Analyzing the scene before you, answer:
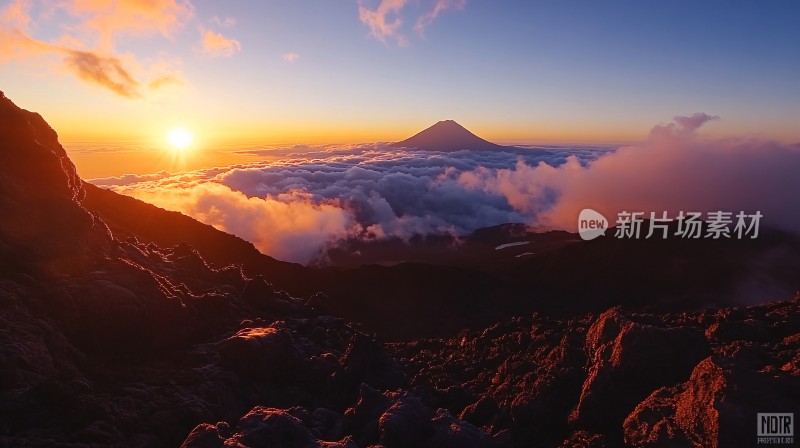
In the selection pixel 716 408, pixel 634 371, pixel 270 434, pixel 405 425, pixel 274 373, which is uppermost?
pixel 716 408

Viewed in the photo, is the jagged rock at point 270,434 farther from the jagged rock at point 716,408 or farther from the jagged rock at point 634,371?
the jagged rock at point 716,408

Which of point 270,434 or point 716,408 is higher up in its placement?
point 716,408

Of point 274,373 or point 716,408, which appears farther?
point 274,373

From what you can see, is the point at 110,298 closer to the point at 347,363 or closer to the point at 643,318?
the point at 347,363

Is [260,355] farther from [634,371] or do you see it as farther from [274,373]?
[634,371]

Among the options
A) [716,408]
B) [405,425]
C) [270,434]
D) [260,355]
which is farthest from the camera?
[260,355]

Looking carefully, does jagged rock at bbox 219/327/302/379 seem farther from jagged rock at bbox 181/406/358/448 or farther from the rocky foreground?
jagged rock at bbox 181/406/358/448

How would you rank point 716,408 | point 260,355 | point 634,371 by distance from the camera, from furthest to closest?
point 260,355 < point 634,371 < point 716,408

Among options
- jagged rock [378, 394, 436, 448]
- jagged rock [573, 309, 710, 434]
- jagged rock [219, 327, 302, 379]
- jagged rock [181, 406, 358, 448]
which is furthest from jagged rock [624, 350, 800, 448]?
jagged rock [219, 327, 302, 379]

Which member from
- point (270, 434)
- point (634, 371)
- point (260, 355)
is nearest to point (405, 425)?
point (270, 434)

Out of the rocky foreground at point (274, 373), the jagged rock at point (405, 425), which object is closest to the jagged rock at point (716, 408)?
the rocky foreground at point (274, 373)
